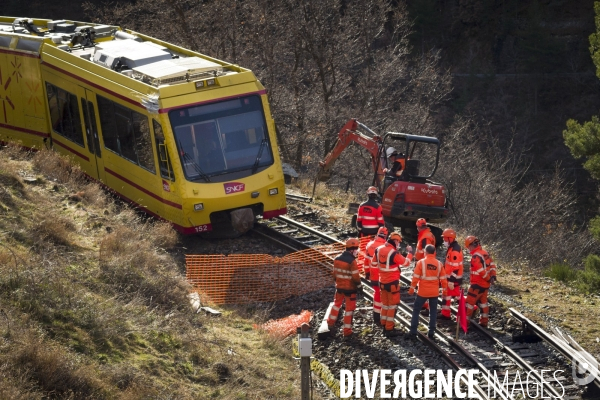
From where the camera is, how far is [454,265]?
13023 mm

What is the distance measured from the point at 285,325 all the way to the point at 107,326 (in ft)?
10.8

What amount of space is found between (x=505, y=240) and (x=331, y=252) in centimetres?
960

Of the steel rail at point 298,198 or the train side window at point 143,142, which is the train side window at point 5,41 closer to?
the train side window at point 143,142

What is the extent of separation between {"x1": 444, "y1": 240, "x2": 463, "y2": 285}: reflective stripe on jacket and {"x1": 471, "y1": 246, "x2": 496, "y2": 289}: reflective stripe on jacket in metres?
0.19

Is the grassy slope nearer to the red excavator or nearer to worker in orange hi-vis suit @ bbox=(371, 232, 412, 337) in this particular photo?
worker in orange hi-vis suit @ bbox=(371, 232, 412, 337)

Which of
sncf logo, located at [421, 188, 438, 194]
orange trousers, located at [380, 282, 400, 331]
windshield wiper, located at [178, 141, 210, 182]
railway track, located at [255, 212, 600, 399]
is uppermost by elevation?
windshield wiper, located at [178, 141, 210, 182]

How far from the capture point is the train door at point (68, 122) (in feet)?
61.3

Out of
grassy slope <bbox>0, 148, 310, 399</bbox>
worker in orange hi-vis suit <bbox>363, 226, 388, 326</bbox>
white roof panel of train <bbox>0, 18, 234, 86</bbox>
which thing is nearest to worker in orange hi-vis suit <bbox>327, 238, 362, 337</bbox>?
worker in orange hi-vis suit <bbox>363, 226, 388, 326</bbox>

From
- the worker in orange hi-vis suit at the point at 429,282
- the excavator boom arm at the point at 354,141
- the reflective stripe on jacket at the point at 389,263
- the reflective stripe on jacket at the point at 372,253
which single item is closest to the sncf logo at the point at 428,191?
the excavator boom arm at the point at 354,141

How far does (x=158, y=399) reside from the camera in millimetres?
9820

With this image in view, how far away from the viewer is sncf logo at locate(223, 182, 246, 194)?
1622cm

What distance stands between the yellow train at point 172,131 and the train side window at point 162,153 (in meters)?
0.02

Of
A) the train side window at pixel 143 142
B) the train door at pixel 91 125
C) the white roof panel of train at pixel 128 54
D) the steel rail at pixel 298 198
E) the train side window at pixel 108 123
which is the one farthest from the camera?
the steel rail at pixel 298 198

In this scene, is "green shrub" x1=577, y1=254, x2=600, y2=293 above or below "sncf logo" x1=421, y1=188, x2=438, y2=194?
below
